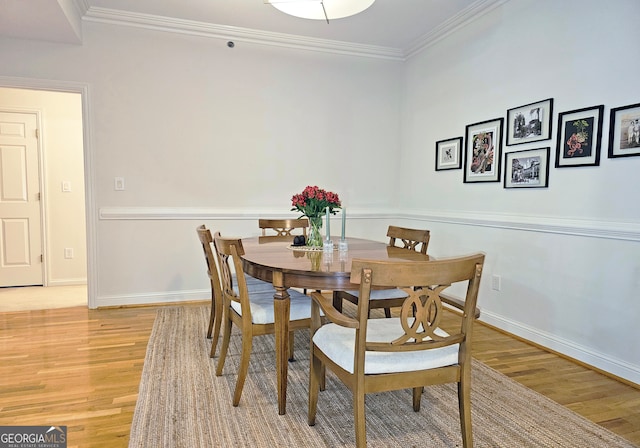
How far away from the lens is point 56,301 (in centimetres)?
382

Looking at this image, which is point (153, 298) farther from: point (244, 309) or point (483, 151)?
point (483, 151)

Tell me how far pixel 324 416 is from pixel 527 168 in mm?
2222

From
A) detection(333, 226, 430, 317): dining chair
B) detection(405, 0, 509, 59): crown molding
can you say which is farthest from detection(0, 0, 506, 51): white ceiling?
detection(333, 226, 430, 317): dining chair

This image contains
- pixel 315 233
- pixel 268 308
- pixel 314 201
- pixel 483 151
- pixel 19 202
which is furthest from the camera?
pixel 19 202

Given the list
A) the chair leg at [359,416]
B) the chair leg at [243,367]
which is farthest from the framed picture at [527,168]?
the chair leg at [243,367]

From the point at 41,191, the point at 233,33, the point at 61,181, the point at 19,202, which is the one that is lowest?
the point at 19,202

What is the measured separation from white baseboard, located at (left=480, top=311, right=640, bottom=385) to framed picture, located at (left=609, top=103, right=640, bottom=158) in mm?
1198

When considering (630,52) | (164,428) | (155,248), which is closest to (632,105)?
(630,52)

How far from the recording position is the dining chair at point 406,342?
4.28 feet

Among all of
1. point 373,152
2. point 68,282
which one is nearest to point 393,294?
point 373,152

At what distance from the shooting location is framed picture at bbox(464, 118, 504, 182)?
3158 mm

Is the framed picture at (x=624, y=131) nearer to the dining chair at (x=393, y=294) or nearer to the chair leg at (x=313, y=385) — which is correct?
the dining chair at (x=393, y=294)

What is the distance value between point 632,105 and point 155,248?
3.70m

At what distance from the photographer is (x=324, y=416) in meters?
1.87
